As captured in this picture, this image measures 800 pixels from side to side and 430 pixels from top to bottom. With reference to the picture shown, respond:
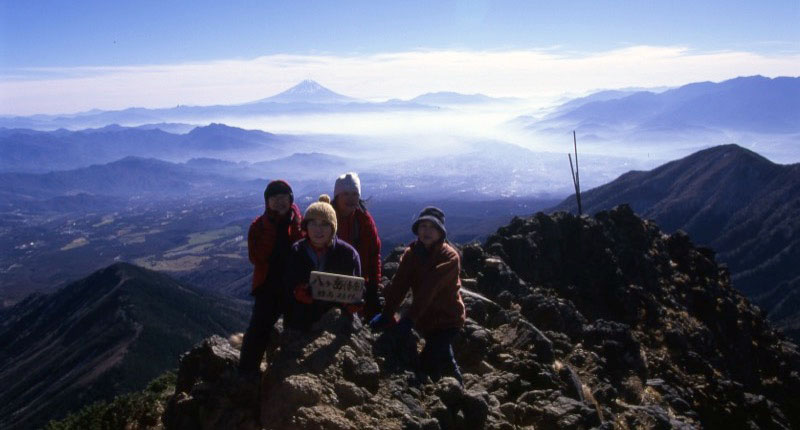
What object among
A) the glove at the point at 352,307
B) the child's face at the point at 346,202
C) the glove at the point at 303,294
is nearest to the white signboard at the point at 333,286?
the glove at the point at 303,294

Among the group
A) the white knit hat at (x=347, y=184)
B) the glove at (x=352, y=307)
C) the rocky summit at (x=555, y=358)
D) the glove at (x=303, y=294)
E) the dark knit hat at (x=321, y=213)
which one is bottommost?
the rocky summit at (x=555, y=358)

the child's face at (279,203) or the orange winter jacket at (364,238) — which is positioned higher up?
the child's face at (279,203)

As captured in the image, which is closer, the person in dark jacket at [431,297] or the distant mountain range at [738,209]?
the person in dark jacket at [431,297]

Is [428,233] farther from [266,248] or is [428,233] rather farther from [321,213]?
[266,248]

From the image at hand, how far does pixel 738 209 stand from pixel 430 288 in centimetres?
17109

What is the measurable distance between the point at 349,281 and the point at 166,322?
123160mm

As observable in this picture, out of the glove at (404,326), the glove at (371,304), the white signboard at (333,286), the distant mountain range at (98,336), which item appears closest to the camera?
the white signboard at (333,286)

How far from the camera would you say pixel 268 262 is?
8406 millimetres

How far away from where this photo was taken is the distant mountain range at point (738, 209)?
11438 cm

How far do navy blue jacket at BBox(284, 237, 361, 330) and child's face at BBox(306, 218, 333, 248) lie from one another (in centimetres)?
13

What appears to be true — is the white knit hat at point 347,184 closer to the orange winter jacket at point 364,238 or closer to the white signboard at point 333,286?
the orange winter jacket at point 364,238

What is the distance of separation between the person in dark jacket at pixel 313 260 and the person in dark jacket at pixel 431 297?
1.25 m

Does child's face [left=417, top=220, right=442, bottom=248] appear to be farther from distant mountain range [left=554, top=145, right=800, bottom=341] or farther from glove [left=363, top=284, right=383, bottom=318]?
distant mountain range [left=554, top=145, right=800, bottom=341]

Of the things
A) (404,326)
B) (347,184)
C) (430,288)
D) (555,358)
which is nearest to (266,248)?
Result: (347,184)
